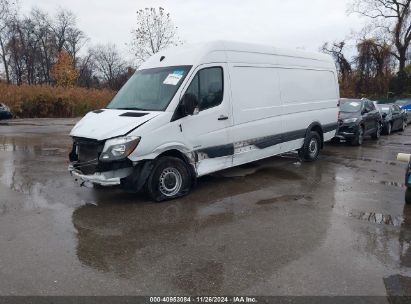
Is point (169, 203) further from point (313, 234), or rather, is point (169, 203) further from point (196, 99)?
point (313, 234)

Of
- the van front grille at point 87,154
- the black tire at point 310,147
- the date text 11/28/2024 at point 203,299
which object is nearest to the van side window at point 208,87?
the van front grille at point 87,154

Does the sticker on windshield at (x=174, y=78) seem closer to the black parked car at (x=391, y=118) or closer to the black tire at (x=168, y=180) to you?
the black tire at (x=168, y=180)

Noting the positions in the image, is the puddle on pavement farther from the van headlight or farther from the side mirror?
the van headlight

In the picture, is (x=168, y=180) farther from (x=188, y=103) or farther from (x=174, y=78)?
(x=174, y=78)

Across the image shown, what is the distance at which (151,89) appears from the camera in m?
6.98

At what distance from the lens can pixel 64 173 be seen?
874cm

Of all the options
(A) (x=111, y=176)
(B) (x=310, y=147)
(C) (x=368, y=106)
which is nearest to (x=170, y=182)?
(A) (x=111, y=176)

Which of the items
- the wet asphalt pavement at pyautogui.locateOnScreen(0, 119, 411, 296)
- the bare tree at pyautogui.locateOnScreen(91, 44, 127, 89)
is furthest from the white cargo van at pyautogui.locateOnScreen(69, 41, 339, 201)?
the bare tree at pyautogui.locateOnScreen(91, 44, 127, 89)

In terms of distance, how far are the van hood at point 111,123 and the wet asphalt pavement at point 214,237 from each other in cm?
119

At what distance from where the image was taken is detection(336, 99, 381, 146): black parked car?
1330 centimetres

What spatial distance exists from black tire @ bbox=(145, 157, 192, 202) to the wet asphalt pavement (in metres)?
0.19

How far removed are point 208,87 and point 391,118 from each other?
539 inches

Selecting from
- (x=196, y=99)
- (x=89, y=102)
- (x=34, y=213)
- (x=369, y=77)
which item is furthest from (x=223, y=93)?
(x=369, y=77)

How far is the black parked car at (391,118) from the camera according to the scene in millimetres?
17406
